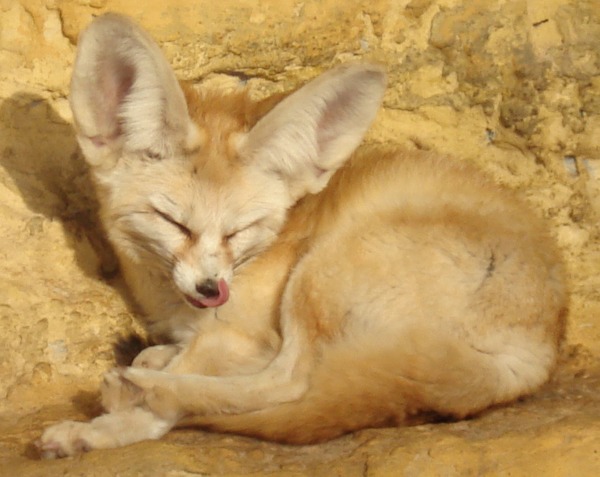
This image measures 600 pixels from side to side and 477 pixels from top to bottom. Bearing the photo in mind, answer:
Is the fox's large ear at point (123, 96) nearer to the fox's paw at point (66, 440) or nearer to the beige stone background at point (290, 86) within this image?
the beige stone background at point (290, 86)

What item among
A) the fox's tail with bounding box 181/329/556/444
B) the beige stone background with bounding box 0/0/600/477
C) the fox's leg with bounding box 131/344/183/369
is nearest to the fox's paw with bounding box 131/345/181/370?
the fox's leg with bounding box 131/344/183/369

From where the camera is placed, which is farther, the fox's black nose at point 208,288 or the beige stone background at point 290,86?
the beige stone background at point 290,86

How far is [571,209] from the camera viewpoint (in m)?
3.74

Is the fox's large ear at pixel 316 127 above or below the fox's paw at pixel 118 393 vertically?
above

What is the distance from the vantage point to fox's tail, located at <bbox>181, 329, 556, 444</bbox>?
2.51 m

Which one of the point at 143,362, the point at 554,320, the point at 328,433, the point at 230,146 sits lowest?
the point at 143,362

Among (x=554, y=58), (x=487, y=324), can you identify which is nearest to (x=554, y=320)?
(x=487, y=324)

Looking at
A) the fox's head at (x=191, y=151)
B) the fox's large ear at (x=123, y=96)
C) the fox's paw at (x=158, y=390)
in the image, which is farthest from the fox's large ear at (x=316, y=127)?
the fox's paw at (x=158, y=390)

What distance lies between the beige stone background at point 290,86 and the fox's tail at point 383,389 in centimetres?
14

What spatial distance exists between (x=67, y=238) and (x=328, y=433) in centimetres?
135

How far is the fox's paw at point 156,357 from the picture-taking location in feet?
10.1

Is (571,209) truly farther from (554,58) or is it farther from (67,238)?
(67,238)

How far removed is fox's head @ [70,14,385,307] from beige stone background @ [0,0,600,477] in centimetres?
49

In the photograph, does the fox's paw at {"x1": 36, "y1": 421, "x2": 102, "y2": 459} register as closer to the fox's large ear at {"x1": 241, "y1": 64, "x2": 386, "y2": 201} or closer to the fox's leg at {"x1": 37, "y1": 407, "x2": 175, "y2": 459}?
the fox's leg at {"x1": 37, "y1": 407, "x2": 175, "y2": 459}
